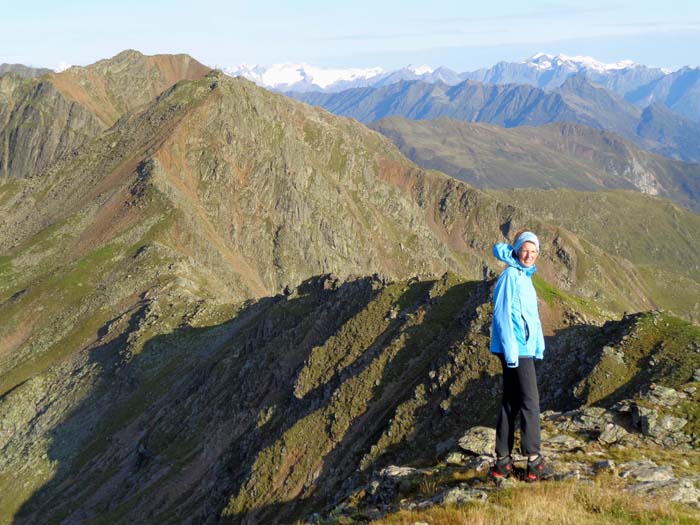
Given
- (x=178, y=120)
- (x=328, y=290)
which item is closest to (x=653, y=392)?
(x=328, y=290)

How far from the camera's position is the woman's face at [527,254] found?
1541 centimetres

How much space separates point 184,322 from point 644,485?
256 ft

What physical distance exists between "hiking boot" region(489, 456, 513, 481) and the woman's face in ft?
17.5

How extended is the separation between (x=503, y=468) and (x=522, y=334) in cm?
369

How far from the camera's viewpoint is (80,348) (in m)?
91.7

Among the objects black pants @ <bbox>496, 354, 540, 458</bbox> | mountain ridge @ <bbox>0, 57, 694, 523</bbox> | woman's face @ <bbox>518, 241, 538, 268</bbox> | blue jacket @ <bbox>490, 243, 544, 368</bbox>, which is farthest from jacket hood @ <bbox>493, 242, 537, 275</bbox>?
mountain ridge @ <bbox>0, 57, 694, 523</bbox>

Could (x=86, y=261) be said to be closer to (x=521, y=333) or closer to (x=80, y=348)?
(x=80, y=348)

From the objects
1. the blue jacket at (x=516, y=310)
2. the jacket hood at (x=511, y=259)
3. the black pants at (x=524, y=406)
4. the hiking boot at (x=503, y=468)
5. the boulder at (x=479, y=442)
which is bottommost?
the boulder at (x=479, y=442)

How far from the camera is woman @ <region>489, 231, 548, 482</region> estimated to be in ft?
50.9

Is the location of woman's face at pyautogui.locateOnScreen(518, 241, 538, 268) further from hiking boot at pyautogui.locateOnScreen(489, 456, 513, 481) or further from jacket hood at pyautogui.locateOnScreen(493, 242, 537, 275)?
hiking boot at pyautogui.locateOnScreen(489, 456, 513, 481)

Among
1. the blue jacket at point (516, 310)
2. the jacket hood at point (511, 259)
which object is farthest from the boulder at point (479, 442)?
the jacket hood at point (511, 259)

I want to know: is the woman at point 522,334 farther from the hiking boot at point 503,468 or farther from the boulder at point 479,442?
the boulder at point 479,442

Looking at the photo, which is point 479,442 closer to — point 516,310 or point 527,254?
point 516,310

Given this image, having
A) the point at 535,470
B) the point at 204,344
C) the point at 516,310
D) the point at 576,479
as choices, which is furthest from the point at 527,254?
the point at 204,344
